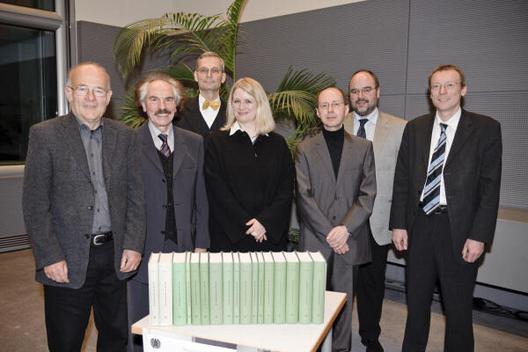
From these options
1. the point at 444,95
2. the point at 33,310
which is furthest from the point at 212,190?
the point at 33,310

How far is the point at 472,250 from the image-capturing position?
2244 millimetres

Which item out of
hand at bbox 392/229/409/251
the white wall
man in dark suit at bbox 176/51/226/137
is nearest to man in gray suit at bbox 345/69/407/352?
hand at bbox 392/229/409/251

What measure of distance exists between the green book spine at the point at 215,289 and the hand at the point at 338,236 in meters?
0.97

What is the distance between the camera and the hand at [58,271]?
179 cm

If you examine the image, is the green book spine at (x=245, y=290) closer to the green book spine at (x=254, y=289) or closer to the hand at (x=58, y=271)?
the green book spine at (x=254, y=289)

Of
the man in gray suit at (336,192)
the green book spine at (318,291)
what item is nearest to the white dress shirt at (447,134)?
the man in gray suit at (336,192)

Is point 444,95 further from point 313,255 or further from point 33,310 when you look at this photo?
point 33,310

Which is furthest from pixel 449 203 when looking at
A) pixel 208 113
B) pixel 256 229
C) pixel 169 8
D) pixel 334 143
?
pixel 169 8

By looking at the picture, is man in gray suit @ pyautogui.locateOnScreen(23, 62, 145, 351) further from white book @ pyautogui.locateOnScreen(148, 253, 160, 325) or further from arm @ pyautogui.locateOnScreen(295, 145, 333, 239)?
arm @ pyautogui.locateOnScreen(295, 145, 333, 239)

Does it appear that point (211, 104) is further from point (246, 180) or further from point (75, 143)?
point (75, 143)

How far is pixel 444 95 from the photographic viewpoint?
229 centimetres

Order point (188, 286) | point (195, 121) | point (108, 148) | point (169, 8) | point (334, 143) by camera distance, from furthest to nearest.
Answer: point (169, 8) → point (195, 121) → point (334, 143) → point (108, 148) → point (188, 286)

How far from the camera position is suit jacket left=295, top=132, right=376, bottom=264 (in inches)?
95.8

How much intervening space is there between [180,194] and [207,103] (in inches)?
41.5
